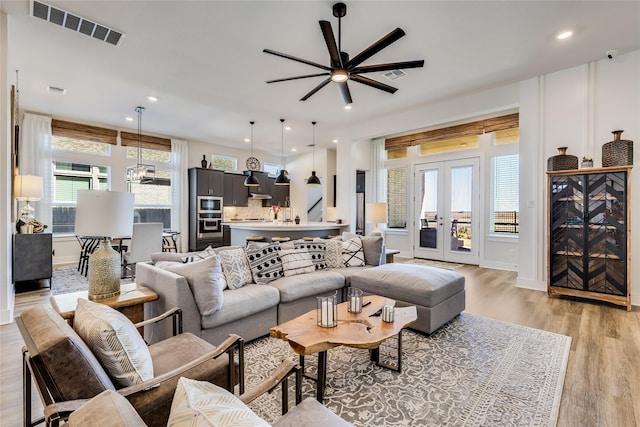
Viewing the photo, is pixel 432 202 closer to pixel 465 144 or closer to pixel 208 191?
pixel 465 144

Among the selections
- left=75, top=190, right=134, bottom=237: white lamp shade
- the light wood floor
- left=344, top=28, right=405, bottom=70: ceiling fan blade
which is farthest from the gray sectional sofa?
left=344, top=28, right=405, bottom=70: ceiling fan blade

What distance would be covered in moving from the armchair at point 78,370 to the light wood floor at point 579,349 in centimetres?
112

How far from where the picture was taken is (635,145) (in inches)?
154

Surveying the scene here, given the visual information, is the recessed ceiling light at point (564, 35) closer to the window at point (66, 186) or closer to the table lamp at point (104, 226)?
the table lamp at point (104, 226)

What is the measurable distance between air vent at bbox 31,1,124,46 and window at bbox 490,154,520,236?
673cm

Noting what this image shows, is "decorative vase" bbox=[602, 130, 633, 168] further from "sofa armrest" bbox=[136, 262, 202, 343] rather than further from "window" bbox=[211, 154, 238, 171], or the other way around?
"window" bbox=[211, 154, 238, 171]

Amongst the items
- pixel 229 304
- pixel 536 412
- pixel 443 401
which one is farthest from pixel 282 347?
pixel 536 412

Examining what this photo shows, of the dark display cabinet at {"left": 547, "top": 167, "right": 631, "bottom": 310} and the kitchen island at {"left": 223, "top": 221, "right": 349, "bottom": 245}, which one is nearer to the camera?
the dark display cabinet at {"left": 547, "top": 167, "right": 631, "bottom": 310}

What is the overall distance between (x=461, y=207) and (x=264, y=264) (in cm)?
532

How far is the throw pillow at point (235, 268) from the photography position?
298 centimetres

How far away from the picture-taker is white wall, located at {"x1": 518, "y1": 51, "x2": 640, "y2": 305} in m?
3.95

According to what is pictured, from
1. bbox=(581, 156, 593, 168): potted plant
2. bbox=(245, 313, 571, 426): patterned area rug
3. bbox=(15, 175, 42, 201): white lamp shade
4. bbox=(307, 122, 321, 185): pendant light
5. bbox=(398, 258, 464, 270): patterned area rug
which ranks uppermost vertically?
bbox=(307, 122, 321, 185): pendant light

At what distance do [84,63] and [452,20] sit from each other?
15.2 feet

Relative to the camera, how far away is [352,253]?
4.17 meters
